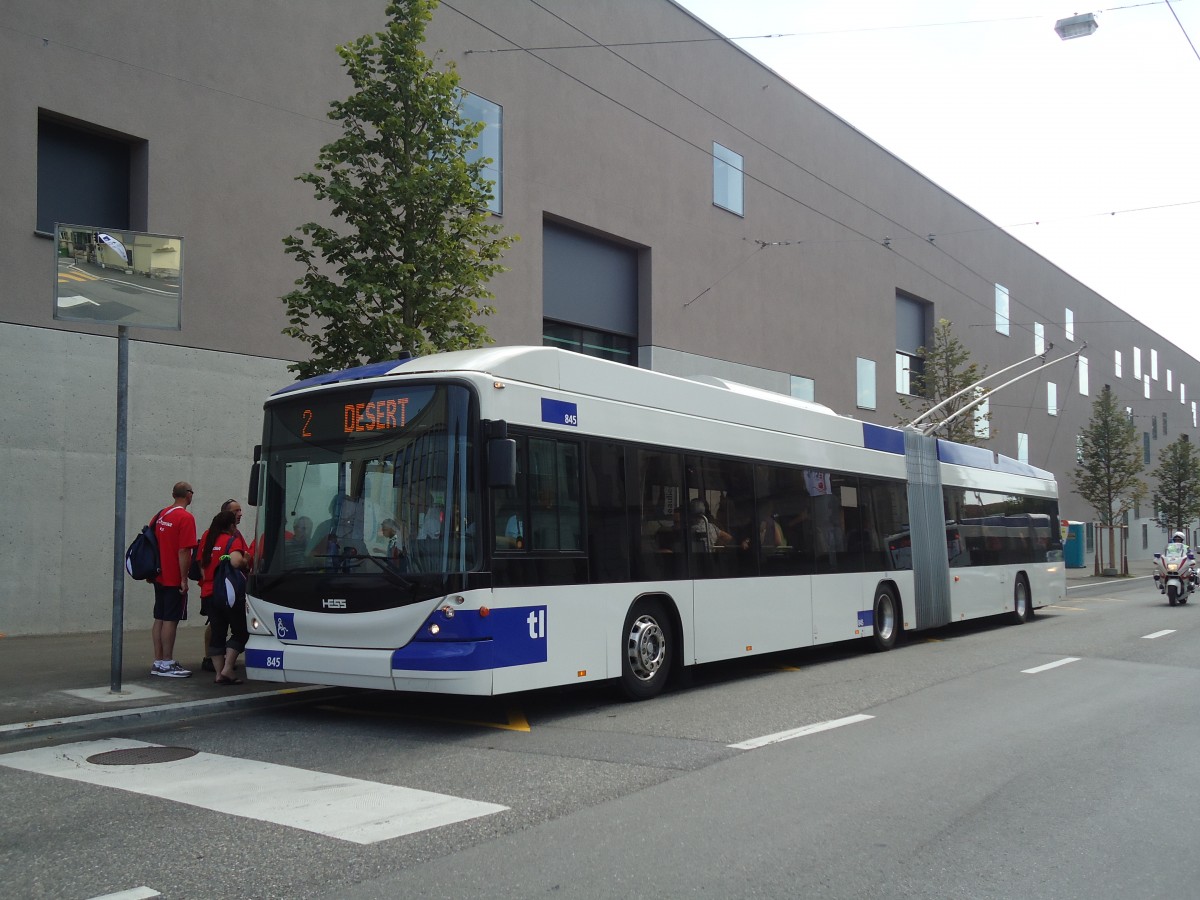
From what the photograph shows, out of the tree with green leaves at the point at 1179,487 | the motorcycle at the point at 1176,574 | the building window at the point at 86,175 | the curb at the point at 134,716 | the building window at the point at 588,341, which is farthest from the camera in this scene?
the tree with green leaves at the point at 1179,487

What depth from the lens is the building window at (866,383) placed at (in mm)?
33594

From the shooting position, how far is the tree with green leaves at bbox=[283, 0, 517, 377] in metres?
11.9

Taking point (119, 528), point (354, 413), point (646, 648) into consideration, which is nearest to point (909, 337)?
point (646, 648)

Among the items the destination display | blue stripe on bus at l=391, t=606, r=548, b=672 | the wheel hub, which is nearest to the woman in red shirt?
the destination display

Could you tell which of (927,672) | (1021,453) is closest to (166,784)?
(927,672)

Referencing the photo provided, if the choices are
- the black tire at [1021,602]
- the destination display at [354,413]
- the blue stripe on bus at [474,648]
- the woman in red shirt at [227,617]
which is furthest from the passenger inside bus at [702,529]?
the black tire at [1021,602]

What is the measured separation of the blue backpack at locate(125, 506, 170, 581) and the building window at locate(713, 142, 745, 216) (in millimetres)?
19531

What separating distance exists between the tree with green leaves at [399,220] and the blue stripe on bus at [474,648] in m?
4.49

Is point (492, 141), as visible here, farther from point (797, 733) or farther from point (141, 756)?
point (141, 756)

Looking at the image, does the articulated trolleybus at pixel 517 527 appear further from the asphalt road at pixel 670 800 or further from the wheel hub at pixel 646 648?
the asphalt road at pixel 670 800

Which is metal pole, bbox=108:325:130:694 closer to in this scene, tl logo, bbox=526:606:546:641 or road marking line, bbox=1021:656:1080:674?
tl logo, bbox=526:606:546:641

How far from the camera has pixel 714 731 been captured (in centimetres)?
837

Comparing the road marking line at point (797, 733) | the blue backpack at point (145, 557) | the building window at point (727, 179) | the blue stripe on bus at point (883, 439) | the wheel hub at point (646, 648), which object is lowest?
the road marking line at point (797, 733)

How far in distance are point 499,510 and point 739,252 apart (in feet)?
68.0
